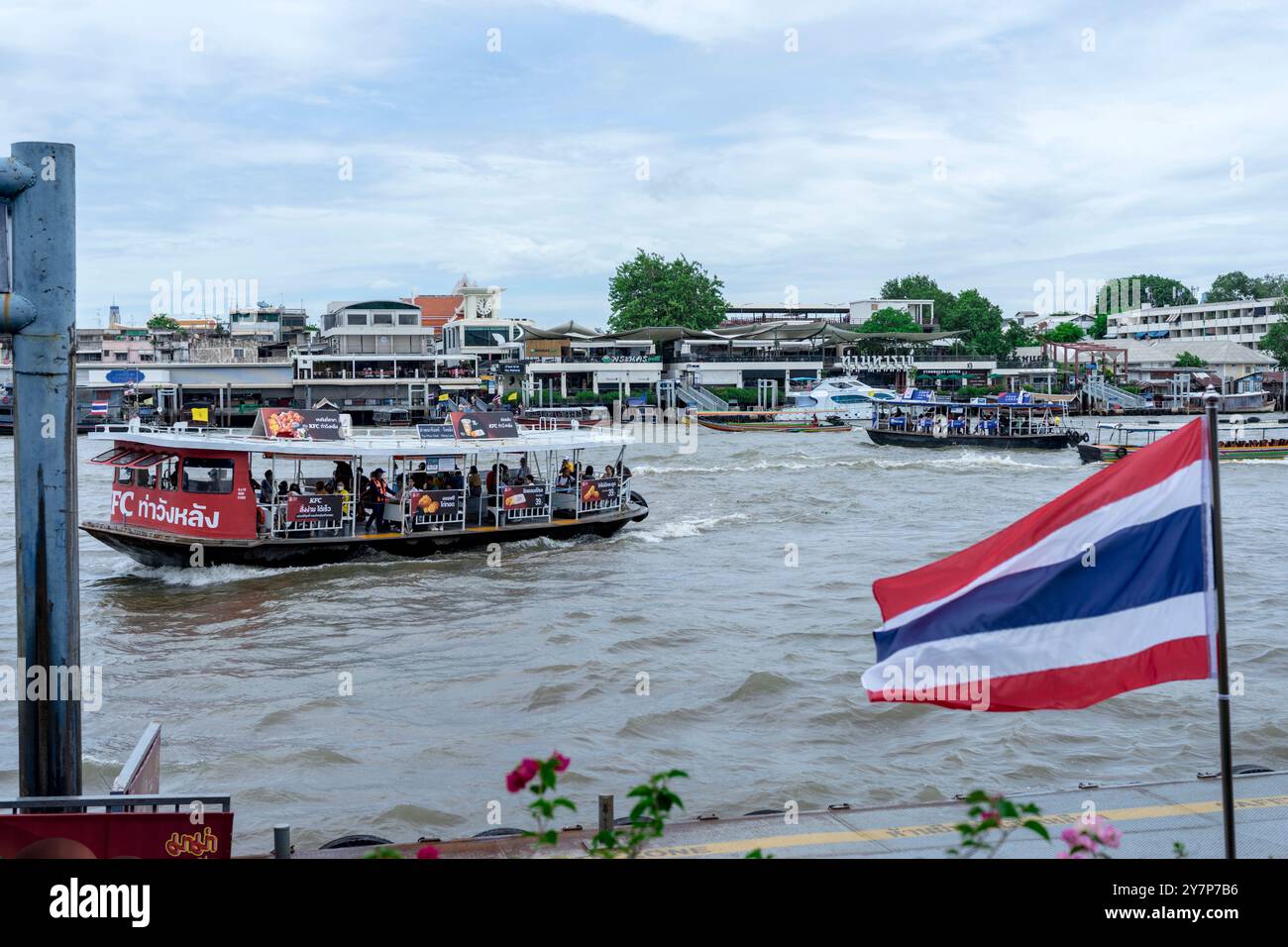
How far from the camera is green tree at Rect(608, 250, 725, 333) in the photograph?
118000mm

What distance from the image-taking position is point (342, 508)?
24.8 meters

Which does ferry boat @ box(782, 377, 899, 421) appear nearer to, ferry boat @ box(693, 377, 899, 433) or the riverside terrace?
ferry boat @ box(693, 377, 899, 433)

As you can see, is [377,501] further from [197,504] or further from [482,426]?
[197,504]

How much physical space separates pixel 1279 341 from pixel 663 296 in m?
54.2

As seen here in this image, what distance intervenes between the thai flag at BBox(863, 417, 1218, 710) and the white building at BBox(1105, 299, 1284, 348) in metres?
131

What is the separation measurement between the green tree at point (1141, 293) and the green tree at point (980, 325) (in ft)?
193

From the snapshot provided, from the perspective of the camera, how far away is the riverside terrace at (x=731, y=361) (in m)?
99.1

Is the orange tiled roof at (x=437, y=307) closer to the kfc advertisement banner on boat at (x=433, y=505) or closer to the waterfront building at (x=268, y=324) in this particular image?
the waterfront building at (x=268, y=324)

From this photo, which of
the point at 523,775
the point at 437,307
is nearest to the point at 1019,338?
the point at 437,307
